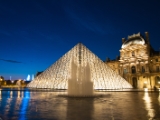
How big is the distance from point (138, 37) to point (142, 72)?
973 centimetres

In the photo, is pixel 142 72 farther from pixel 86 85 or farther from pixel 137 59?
pixel 86 85

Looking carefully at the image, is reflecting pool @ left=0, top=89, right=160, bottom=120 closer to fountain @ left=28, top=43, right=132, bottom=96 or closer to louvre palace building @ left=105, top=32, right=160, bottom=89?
fountain @ left=28, top=43, right=132, bottom=96

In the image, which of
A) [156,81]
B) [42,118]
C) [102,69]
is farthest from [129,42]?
[42,118]

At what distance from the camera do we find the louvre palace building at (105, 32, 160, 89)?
138 feet

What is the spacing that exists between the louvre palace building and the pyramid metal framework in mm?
16976

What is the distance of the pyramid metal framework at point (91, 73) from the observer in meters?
25.3

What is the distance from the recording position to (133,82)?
45188 mm

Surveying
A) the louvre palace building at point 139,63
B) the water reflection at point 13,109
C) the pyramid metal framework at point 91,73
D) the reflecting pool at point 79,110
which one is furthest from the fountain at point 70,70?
the louvre palace building at point 139,63

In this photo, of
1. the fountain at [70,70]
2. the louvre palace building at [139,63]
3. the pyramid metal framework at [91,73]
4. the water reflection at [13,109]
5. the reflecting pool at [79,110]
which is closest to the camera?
the reflecting pool at [79,110]

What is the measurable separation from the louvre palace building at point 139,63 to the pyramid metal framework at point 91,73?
1698 cm

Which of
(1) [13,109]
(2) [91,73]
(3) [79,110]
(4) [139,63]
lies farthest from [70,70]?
(4) [139,63]

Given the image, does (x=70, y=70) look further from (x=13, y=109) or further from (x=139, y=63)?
(x=139, y=63)

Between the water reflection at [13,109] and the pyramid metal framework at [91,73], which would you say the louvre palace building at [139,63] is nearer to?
the pyramid metal framework at [91,73]

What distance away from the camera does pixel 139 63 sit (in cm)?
4403
